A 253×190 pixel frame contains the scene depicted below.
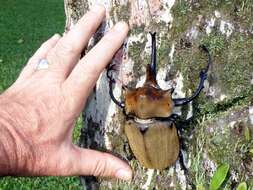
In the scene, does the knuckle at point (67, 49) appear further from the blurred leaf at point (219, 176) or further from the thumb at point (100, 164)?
the blurred leaf at point (219, 176)

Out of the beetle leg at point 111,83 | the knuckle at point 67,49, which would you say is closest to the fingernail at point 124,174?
the beetle leg at point 111,83

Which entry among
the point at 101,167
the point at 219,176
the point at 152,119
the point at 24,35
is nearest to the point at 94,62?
the point at 152,119

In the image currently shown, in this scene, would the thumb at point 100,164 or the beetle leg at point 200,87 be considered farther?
the thumb at point 100,164

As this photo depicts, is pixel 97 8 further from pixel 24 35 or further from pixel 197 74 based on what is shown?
pixel 24 35

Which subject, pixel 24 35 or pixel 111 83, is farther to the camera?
pixel 24 35

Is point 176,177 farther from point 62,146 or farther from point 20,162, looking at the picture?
point 20,162

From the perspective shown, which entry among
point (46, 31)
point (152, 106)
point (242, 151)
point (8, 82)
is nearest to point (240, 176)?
point (242, 151)

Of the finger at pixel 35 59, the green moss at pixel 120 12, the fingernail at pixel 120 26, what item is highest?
the green moss at pixel 120 12
